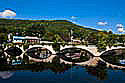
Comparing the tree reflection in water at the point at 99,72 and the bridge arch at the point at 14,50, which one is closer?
the tree reflection in water at the point at 99,72

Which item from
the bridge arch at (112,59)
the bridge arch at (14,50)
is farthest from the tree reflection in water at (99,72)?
the bridge arch at (14,50)

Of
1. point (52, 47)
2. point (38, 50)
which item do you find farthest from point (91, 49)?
point (38, 50)

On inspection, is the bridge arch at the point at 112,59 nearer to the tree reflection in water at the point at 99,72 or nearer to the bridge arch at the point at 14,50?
the tree reflection in water at the point at 99,72

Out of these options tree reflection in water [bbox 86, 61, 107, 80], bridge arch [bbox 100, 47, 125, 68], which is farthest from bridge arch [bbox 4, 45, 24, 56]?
tree reflection in water [bbox 86, 61, 107, 80]

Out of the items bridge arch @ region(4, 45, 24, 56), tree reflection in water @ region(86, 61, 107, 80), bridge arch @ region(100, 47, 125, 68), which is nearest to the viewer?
tree reflection in water @ region(86, 61, 107, 80)

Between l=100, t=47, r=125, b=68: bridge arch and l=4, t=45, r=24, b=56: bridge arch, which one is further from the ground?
l=4, t=45, r=24, b=56: bridge arch

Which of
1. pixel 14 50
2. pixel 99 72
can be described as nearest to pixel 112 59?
pixel 99 72

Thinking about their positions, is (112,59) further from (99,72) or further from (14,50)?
(14,50)

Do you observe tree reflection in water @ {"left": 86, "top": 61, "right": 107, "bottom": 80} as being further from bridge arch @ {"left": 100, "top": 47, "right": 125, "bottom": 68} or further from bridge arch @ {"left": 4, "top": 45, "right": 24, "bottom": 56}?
bridge arch @ {"left": 4, "top": 45, "right": 24, "bottom": 56}

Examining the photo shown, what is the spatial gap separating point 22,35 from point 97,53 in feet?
93.4

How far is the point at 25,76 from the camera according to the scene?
66.1ft

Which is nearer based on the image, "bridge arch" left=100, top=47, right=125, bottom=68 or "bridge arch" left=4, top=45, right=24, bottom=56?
"bridge arch" left=100, top=47, right=125, bottom=68

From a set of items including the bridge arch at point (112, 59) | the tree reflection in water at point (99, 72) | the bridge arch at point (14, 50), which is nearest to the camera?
the tree reflection in water at point (99, 72)

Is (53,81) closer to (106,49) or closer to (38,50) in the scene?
(106,49)
